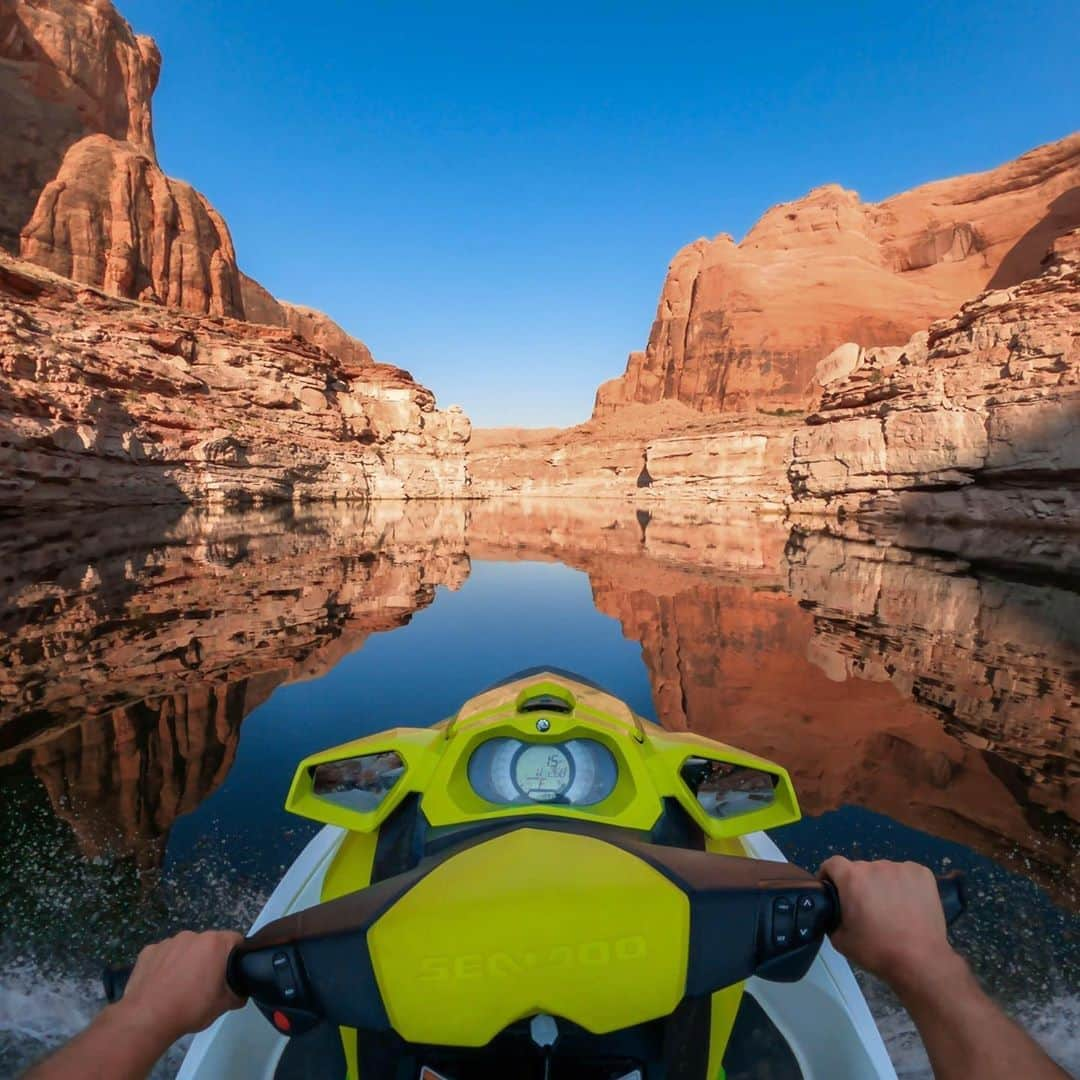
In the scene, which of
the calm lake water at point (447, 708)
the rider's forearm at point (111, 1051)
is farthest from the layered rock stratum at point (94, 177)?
the rider's forearm at point (111, 1051)

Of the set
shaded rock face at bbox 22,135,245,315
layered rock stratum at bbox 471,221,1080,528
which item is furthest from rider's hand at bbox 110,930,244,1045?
shaded rock face at bbox 22,135,245,315

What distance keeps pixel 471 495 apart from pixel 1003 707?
5737 cm

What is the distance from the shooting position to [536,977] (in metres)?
0.92

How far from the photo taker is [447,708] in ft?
17.7

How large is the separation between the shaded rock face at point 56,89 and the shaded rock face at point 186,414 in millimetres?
14242

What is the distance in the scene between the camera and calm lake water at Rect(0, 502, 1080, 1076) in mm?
2666

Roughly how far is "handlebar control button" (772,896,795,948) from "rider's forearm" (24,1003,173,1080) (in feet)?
3.58

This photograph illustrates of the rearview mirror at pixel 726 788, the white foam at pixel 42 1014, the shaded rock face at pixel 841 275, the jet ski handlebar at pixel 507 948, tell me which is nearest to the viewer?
the jet ski handlebar at pixel 507 948

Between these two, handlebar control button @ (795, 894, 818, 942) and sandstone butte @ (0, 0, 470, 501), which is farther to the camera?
sandstone butte @ (0, 0, 470, 501)

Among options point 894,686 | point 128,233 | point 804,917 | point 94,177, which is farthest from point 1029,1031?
point 94,177

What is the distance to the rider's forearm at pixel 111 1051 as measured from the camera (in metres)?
0.93

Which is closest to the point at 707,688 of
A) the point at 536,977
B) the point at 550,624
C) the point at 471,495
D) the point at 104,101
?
the point at 550,624

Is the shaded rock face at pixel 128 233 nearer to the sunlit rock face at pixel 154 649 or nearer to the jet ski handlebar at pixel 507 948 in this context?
the sunlit rock face at pixel 154 649

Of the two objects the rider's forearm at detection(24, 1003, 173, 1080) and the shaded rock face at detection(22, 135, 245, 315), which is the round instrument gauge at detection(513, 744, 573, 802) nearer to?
the rider's forearm at detection(24, 1003, 173, 1080)
